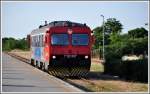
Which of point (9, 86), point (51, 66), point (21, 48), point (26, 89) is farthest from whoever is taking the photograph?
point (21, 48)

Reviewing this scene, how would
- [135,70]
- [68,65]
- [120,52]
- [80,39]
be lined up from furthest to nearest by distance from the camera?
[120,52] < [135,70] < [80,39] < [68,65]

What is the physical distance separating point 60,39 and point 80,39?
114cm

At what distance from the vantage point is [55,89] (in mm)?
19016

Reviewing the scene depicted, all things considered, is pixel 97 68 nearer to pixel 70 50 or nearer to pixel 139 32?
pixel 70 50

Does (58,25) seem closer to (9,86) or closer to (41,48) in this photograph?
(41,48)

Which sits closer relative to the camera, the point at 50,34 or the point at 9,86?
the point at 9,86

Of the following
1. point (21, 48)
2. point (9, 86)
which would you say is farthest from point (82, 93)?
point (21, 48)

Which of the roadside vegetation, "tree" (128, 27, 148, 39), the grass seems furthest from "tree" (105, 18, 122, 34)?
the grass

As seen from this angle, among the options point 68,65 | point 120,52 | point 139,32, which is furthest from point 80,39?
point 139,32

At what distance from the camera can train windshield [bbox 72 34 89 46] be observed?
2811 centimetres

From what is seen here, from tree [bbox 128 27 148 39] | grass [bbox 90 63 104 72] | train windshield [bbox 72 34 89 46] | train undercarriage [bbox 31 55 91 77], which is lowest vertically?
grass [bbox 90 63 104 72]

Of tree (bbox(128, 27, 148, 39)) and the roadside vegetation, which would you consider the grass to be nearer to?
the roadside vegetation

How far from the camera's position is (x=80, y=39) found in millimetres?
28250

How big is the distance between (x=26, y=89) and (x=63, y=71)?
905 cm
